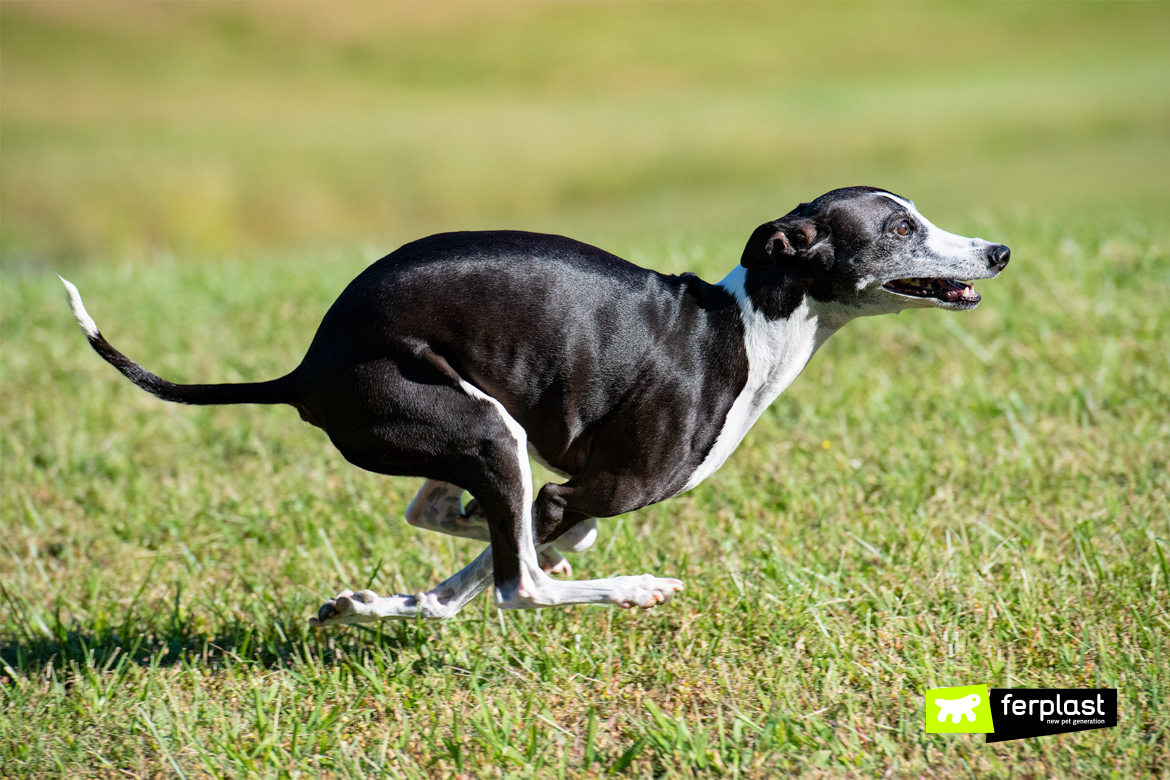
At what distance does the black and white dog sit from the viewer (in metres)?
3.33

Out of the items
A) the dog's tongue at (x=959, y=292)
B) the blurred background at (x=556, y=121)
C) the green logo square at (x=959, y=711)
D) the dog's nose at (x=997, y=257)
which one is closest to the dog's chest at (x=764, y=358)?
the dog's tongue at (x=959, y=292)

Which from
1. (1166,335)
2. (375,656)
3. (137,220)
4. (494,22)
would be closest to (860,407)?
(1166,335)

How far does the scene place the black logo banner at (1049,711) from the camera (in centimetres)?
323

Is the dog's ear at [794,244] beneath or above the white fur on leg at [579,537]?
above

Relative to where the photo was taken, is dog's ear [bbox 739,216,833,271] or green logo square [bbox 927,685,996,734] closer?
green logo square [bbox 927,685,996,734]

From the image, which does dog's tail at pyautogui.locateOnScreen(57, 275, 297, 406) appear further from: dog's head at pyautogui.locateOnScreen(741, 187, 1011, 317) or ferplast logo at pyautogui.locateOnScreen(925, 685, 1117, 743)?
ferplast logo at pyautogui.locateOnScreen(925, 685, 1117, 743)

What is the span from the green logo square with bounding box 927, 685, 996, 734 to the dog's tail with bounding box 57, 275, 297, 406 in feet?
6.56

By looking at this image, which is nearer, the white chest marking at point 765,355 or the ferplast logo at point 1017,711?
the ferplast logo at point 1017,711

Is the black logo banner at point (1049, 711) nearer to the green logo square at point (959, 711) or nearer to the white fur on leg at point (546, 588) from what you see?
the green logo square at point (959, 711)

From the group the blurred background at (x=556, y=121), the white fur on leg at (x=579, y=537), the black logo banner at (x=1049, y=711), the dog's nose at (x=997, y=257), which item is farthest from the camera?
the blurred background at (x=556, y=121)

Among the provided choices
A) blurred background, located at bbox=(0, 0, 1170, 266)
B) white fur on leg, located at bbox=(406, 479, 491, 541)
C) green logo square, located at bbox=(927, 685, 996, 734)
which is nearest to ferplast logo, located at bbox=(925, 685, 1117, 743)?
green logo square, located at bbox=(927, 685, 996, 734)

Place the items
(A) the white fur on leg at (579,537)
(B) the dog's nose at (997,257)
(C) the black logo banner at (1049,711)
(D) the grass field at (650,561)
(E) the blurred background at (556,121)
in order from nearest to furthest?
(C) the black logo banner at (1049,711), (D) the grass field at (650,561), (B) the dog's nose at (997,257), (A) the white fur on leg at (579,537), (E) the blurred background at (556,121)

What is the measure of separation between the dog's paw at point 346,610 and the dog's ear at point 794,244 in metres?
1.52

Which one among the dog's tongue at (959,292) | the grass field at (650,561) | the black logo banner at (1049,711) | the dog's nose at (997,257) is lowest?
the black logo banner at (1049,711)
